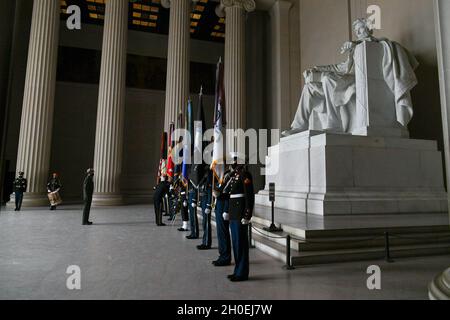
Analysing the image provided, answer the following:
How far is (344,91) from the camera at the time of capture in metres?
7.54

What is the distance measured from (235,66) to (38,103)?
8.63 m

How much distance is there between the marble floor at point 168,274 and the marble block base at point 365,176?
6.84ft

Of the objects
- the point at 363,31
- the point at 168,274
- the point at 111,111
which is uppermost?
the point at 363,31

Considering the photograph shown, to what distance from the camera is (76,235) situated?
5520mm

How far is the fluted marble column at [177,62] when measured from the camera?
1364 cm

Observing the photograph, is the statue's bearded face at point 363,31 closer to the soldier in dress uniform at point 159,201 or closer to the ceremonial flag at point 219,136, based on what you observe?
the ceremonial flag at point 219,136

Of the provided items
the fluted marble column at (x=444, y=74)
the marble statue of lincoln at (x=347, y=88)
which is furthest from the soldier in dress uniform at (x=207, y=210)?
the marble statue of lincoln at (x=347, y=88)

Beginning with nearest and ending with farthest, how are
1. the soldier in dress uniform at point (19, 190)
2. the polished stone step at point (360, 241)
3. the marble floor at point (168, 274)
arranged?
the marble floor at point (168, 274), the polished stone step at point (360, 241), the soldier in dress uniform at point (19, 190)

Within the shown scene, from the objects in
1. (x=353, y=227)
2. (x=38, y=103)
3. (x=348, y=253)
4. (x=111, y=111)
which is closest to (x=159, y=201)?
(x=353, y=227)

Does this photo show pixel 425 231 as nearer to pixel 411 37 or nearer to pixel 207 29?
pixel 411 37

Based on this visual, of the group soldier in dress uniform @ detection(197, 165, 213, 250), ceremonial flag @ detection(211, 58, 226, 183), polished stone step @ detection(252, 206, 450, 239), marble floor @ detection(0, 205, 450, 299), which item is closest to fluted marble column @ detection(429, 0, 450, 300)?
marble floor @ detection(0, 205, 450, 299)

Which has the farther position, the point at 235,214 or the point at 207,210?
the point at 207,210

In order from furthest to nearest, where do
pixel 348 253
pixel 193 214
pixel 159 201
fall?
pixel 159 201
pixel 193 214
pixel 348 253

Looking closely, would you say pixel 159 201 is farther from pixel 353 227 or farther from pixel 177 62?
pixel 177 62
